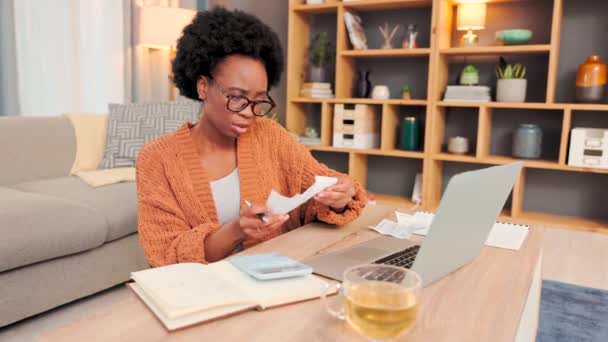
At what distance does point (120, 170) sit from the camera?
2559mm

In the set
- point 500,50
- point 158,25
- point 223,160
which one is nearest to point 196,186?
point 223,160

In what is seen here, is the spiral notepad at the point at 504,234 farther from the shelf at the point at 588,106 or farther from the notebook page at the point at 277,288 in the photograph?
the shelf at the point at 588,106

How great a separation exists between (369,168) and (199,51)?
232cm

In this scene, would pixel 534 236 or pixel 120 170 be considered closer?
pixel 534 236

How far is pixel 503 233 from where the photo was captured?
1190 mm

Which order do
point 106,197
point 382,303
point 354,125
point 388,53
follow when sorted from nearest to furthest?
1. point 382,303
2. point 106,197
3. point 388,53
4. point 354,125

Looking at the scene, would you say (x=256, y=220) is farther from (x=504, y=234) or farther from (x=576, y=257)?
(x=576, y=257)

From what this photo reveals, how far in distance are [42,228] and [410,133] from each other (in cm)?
206

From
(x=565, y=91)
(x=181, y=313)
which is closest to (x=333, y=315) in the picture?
(x=181, y=313)

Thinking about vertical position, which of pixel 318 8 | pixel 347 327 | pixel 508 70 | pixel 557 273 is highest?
pixel 318 8

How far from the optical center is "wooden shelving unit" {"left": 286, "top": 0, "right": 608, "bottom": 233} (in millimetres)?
2641

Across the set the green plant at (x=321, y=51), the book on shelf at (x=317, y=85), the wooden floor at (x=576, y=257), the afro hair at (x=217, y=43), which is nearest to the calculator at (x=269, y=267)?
the afro hair at (x=217, y=43)

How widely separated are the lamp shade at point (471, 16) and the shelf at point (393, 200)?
1068mm

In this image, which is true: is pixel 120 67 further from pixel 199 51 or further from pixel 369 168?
pixel 199 51
